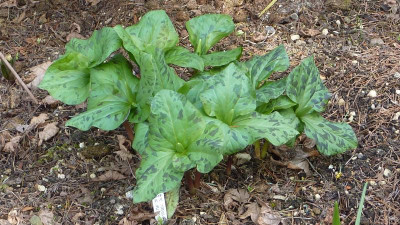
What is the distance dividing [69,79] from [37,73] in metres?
0.87

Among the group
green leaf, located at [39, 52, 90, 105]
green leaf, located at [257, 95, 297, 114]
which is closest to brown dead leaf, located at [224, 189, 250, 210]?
green leaf, located at [257, 95, 297, 114]

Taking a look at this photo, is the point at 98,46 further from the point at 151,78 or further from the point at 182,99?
the point at 182,99

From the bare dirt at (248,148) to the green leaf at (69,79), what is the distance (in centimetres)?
41

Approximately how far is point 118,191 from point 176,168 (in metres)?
0.58

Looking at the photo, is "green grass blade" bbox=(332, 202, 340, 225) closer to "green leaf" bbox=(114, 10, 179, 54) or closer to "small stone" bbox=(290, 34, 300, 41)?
"green leaf" bbox=(114, 10, 179, 54)

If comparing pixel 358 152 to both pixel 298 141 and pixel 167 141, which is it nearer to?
pixel 298 141

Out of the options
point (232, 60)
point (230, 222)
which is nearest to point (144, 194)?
point (230, 222)

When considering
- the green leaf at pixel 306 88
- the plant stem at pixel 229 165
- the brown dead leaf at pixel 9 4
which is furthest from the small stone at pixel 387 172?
the brown dead leaf at pixel 9 4

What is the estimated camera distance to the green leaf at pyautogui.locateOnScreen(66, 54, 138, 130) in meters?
1.88

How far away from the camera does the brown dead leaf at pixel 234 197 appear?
2.15 m

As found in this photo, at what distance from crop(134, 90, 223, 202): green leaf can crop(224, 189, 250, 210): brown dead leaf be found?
0.45 metres

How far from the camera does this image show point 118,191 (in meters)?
2.23

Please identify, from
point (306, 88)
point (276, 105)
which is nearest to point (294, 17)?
point (306, 88)

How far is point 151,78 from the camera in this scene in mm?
1890
